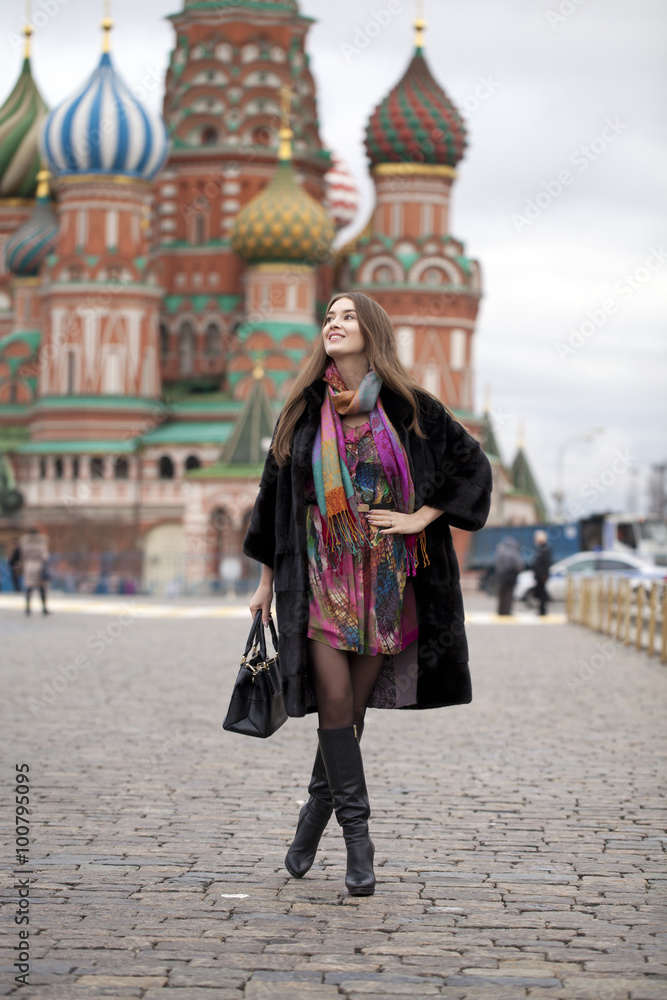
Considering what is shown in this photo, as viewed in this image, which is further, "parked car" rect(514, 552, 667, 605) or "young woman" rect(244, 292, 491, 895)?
"parked car" rect(514, 552, 667, 605)

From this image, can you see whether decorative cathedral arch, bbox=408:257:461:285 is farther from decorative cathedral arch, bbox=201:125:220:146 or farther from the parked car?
the parked car

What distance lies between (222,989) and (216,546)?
4854 centimetres

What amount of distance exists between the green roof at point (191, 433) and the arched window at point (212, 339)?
162 inches

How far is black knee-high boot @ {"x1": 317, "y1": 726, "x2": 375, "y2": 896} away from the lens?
17.8 ft

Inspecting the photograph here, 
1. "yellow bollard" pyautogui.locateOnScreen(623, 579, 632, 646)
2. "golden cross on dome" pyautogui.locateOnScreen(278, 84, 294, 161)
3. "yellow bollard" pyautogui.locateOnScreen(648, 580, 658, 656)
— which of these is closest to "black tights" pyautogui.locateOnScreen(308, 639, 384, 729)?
"yellow bollard" pyautogui.locateOnScreen(648, 580, 658, 656)

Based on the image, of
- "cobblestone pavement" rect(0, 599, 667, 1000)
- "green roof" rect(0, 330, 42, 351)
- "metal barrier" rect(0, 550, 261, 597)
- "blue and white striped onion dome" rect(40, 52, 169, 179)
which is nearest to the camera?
"cobblestone pavement" rect(0, 599, 667, 1000)

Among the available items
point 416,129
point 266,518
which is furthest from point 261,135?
point 266,518

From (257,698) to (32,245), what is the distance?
63.2 m

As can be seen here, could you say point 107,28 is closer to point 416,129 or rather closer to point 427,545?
point 416,129

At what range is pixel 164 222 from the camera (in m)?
66.9

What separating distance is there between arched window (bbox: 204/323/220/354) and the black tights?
6034cm

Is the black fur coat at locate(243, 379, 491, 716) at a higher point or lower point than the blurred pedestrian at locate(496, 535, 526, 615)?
higher

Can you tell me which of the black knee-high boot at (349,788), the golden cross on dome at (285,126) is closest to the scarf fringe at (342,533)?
the black knee-high boot at (349,788)

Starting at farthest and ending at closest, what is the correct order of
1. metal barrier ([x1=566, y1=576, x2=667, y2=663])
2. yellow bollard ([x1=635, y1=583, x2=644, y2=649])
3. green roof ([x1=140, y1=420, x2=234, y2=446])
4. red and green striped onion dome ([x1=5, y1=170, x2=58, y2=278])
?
red and green striped onion dome ([x1=5, y1=170, x2=58, y2=278]), green roof ([x1=140, y1=420, x2=234, y2=446]), yellow bollard ([x1=635, y1=583, x2=644, y2=649]), metal barrier ([x1=566, y1=576, x2=667, y2=663])
